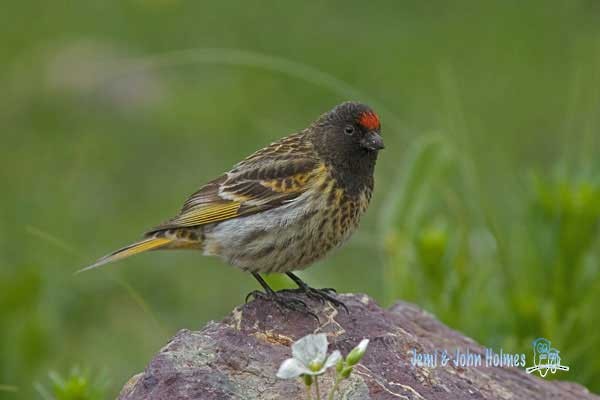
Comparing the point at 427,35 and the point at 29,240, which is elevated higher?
the point at 427,35

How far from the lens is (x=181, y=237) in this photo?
6027 mm

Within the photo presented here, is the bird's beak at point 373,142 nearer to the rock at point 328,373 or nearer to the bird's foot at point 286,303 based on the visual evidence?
the rock at point 328,373

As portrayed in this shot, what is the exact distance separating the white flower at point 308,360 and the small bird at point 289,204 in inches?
60.0

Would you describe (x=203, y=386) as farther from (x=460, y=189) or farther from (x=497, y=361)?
(x=460, y=189)

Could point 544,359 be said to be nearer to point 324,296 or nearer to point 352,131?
point 324,296

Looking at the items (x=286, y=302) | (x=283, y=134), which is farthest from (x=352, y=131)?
(x=283, y=134)

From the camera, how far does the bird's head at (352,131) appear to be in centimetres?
591

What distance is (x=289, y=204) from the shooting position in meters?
5.76

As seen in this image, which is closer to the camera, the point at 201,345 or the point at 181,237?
the point at 201,345

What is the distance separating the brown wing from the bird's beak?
24cm

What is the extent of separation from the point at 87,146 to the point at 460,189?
13.6 ft

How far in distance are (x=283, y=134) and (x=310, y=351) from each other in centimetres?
515

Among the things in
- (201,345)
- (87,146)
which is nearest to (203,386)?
(201,345)

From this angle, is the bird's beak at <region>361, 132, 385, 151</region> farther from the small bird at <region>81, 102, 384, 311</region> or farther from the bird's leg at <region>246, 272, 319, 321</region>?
the bird's leg at <region>246, 272, 319, 321</region>
